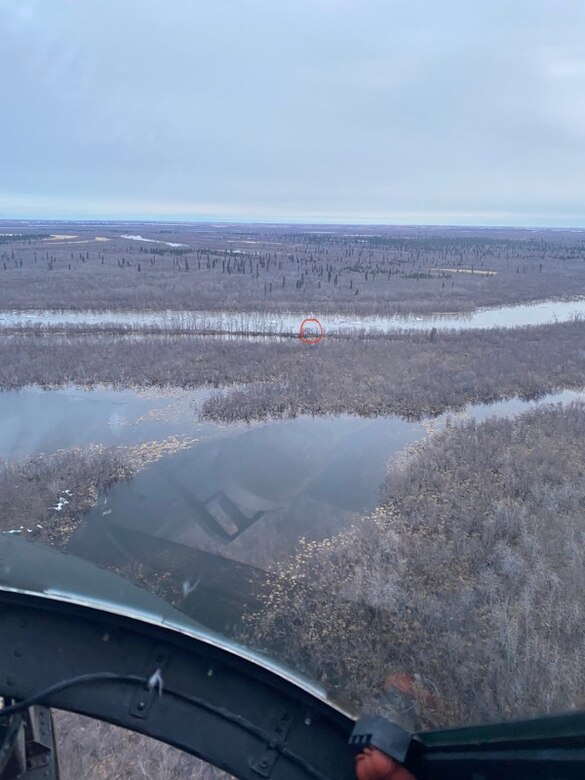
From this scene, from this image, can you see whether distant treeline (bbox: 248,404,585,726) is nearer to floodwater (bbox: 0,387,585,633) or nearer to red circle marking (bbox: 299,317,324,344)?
floodwater (bbox: 0,387,585,633)

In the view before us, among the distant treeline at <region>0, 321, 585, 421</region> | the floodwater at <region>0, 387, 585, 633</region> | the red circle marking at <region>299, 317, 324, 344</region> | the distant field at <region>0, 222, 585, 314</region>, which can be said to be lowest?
the floodwater at <region>0, 387, 585, 633</region>

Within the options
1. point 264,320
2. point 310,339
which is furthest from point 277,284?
point 310,339

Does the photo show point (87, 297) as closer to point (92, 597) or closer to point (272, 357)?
point (272, 357)

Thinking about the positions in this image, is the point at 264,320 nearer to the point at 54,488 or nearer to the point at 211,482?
the point at 211,482

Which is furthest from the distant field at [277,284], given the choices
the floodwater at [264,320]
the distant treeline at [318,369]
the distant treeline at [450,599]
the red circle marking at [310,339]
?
the distant treeline at [450,599]

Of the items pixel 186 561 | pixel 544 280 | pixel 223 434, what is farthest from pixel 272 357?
pixel 544 280

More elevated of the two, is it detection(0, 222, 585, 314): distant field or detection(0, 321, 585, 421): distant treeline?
detection(0, 222, 585, 314): distant field

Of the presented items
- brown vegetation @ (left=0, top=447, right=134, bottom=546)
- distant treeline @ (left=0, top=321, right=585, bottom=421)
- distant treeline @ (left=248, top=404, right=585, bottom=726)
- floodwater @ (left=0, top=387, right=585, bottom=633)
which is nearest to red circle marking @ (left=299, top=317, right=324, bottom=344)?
distant treeline @ (left=0, top=321, right=585, bottom=421)

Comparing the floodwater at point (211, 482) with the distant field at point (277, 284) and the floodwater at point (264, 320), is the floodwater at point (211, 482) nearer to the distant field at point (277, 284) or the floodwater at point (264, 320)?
the floodwater at point (264, 320)
